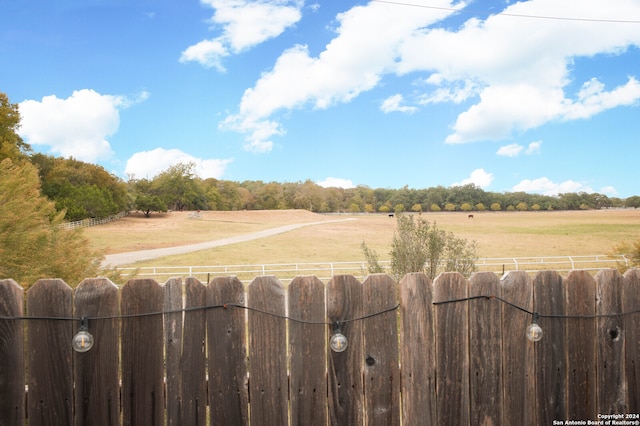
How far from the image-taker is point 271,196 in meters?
88.3

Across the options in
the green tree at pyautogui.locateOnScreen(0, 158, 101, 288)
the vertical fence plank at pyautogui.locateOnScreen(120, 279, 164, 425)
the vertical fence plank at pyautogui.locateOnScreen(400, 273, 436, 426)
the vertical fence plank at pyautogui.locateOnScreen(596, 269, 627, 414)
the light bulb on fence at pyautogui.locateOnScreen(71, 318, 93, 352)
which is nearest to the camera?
the light bulb on fence at pyautogui.locateOnScreen(71, 318, 93, 352)

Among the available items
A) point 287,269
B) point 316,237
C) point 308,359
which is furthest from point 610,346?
point 316,237

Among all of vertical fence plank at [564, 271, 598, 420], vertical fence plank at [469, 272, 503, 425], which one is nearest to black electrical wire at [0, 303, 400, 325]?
vertical fence plank at [469, 272, 503, 425]

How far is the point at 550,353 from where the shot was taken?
2414 millimetres

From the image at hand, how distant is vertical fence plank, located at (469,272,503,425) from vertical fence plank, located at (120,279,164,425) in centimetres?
180

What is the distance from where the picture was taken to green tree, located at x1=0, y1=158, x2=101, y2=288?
16.1 ft

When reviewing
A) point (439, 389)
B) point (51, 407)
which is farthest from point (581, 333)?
point (51, 407)

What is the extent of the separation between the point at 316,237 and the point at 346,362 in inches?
1586

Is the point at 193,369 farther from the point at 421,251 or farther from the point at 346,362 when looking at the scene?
the point at 421,251

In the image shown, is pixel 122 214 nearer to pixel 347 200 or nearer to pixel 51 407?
pixel 347 200

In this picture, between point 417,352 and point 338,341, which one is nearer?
point 338,341

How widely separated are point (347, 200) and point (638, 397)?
96542 mm

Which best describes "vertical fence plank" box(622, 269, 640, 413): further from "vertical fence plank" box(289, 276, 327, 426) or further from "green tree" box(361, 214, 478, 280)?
"green tree" box(361, 214, 478, 280)

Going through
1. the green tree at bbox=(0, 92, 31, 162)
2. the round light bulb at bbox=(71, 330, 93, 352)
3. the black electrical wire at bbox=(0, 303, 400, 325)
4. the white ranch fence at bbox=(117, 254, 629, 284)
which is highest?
the green tree at bbox=(0, 92, 31, 162)
